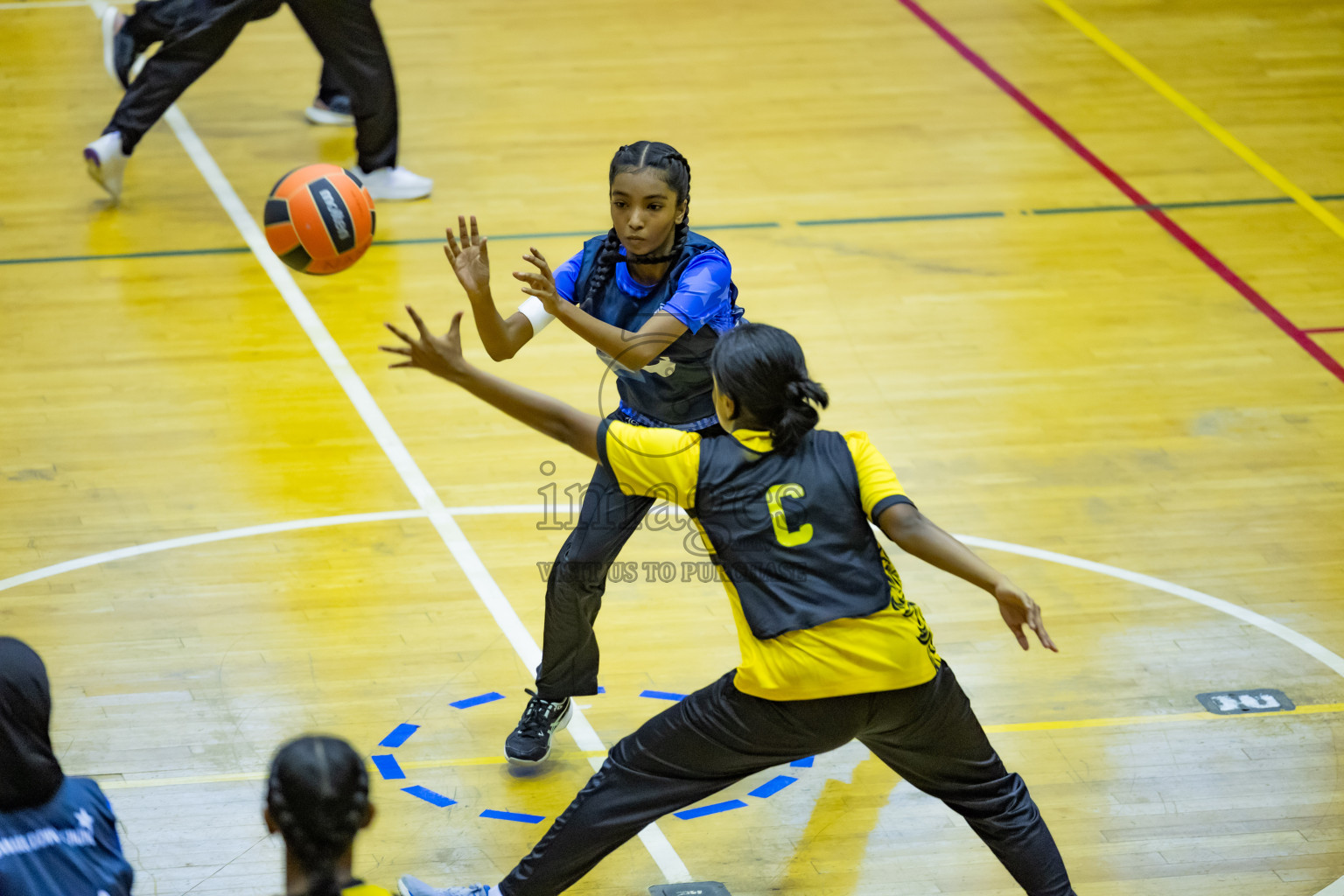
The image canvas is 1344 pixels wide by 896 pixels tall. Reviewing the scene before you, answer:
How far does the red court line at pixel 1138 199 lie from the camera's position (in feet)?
23.1

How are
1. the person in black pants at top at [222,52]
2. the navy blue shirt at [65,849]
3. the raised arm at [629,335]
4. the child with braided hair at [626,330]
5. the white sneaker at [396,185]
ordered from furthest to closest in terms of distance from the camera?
1. the white sneaker at [396,185]
2. the person in black pants at top at [222,52]
3. the child with braided hair at [626,330]
4. the raised arm at [629,335]
5. the navy blue shirt at [65,849]

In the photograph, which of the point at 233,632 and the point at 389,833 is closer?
the point at 389,833

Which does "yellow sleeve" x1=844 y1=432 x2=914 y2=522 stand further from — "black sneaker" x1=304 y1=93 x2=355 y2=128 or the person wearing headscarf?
"black sneaker" x1=304 y1=93 x2=355 y2=128

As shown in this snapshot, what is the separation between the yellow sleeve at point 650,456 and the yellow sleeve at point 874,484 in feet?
1.18

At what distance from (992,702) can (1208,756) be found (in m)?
0.67

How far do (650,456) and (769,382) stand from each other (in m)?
0.31

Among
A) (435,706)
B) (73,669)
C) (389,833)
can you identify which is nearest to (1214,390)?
(435,706)

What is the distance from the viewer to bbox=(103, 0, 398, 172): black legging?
7809 mm

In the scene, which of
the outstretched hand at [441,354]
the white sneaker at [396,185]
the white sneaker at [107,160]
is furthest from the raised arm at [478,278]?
the white sneaker at [107,160]

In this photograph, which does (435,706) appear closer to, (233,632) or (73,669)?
(233,632)

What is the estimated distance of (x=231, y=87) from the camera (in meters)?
9.49

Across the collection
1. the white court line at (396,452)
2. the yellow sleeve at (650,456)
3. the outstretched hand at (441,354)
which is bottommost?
the white court line at (396,452)

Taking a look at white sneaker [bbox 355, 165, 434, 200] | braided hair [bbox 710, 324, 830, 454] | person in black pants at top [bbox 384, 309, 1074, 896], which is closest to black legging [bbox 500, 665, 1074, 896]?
person in black pants at top [bbox 384, 309, 1074, 896]

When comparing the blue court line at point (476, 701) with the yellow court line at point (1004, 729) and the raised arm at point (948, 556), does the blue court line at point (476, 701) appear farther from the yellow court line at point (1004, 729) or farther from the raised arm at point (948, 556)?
the raised arm at point (948, 556)
